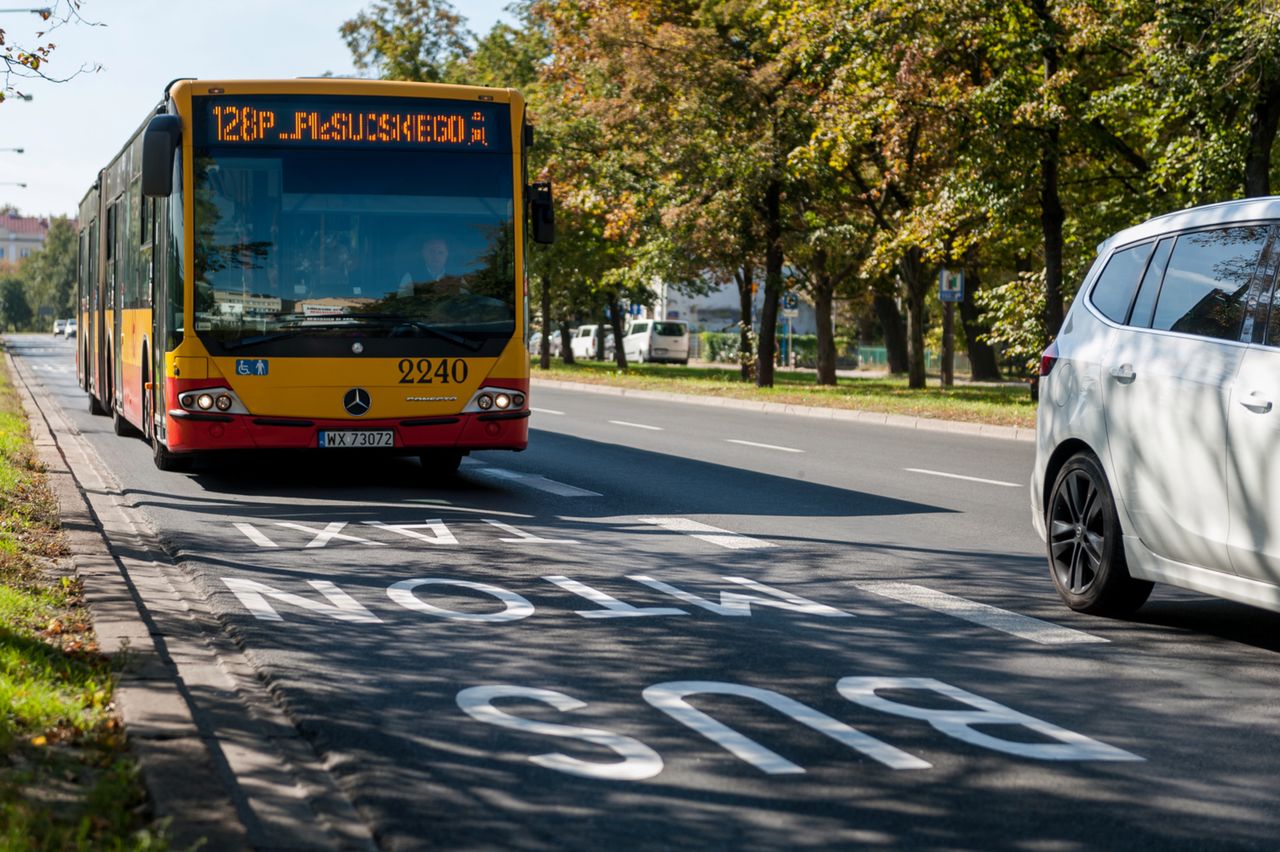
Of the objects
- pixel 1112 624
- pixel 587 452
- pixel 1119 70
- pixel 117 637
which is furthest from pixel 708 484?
pixel 1119 70

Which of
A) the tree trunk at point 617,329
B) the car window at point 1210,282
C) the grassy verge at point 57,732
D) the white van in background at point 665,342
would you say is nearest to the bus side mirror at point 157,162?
the grassy verge at point 57,732

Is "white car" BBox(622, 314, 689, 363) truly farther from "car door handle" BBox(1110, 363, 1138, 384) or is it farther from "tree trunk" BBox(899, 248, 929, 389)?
"car door handle" BBox(1110, 363, 1138, 384)

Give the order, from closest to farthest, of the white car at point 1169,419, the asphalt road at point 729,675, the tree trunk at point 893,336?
the asphalt road at point 729,675, the white car at point 1169,419, the tree trunk at point 893,336

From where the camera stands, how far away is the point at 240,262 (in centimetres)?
1329

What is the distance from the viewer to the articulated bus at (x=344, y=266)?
1325cm

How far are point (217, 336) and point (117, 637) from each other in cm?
679

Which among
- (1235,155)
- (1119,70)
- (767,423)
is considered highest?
(1119,70)

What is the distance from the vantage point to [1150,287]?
7.80 metres

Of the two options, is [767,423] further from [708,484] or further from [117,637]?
[117,637]

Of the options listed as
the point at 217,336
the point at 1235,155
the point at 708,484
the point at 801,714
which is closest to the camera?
the point at 801,714

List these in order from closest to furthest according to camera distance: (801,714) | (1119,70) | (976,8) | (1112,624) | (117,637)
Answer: (801,714) → (117,637) → (1112,624) → (976,8) → (1119,70)

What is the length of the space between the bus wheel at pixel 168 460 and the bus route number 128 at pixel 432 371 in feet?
8.85

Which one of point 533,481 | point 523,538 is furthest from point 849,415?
point 523,538

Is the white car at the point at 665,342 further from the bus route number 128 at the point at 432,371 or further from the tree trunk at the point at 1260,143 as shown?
the bus route number 128 at the point at 432,371
